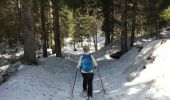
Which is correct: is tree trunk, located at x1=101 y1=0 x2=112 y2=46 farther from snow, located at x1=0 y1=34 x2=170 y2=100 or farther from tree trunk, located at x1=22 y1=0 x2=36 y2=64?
snow, located at x1=0 y1=34 x2=170 y2=100

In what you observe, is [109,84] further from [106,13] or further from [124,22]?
[106,13]

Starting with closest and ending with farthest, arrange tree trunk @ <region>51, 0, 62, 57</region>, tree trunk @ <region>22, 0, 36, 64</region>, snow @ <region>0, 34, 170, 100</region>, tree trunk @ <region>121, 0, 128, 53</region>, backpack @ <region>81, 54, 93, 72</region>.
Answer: snow @ <region>0, 34, 170, 100</region> < backpack @ <region>81, 54, 93, 72</region> < tree trunk @ <region>22, 0, 36, 64</region> < tree trunk @ <region>121, 0, 128, 53</region> < tree trunk @ <region>51, 0, 62, 57</region>

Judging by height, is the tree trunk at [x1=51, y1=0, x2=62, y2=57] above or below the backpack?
above

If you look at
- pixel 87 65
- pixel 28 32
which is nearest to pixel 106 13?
pixel 28 32

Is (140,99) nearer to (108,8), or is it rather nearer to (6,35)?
(108,8)

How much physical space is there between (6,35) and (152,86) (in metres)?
31.3

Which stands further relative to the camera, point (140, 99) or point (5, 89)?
point (5, 89)

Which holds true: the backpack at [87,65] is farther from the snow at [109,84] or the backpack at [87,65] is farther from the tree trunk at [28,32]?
the tree trunk at [28,32]

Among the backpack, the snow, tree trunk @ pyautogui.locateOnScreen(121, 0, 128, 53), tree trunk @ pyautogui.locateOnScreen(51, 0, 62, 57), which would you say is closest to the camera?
the snow

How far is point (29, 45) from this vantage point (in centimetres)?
2006

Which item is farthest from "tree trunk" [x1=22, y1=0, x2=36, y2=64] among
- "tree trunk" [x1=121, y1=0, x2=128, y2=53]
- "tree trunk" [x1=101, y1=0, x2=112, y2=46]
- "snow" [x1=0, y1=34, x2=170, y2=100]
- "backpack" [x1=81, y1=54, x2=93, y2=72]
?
"tree trunk" [x1=101, y1=0, x2=112, y2=46]

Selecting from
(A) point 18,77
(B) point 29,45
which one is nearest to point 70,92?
(A) point 18,77

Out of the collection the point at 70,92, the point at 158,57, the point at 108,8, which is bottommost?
the point at 70,92

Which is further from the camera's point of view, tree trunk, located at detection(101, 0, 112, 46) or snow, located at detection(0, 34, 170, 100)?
tree trunk, located at detection(101, 0, 112, 46)
